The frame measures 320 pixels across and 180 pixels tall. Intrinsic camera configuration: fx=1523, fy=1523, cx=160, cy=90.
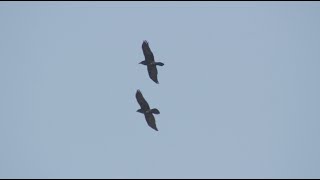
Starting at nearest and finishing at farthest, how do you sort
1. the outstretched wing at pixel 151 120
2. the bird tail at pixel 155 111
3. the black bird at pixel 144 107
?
the bird tail at pixel 155 111
the black bird at pixel 144 107
the outstretched wing at pixel 151 120

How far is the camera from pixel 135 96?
101375 millimetres

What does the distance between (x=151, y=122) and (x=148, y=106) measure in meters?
1.26

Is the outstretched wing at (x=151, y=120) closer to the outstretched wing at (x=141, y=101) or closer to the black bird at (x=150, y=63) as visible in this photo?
the outstretched wing at (x=141, y=101)

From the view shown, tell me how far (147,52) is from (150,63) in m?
0.79

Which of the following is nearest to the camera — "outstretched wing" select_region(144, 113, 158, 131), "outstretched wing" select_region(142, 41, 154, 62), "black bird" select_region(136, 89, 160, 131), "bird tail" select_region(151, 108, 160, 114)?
"bird tail" select_region(151, 108, 160, 114)

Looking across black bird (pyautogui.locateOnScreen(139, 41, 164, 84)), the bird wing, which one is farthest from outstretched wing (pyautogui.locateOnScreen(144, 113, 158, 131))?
the bird wing

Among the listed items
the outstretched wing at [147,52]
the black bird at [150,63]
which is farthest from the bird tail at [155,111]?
the outstretched wing at [147,52]

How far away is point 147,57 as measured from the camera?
332 feet

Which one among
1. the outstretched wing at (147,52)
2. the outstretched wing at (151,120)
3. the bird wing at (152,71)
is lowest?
the outstretched wing at (151,120)

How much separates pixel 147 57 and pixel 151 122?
4392mm

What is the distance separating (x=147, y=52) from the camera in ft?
331

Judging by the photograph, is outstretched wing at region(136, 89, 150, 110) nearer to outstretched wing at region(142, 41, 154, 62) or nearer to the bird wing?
the bird wing

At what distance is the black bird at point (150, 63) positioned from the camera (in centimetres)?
10081

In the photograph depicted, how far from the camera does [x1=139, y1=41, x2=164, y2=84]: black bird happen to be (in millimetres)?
100812
